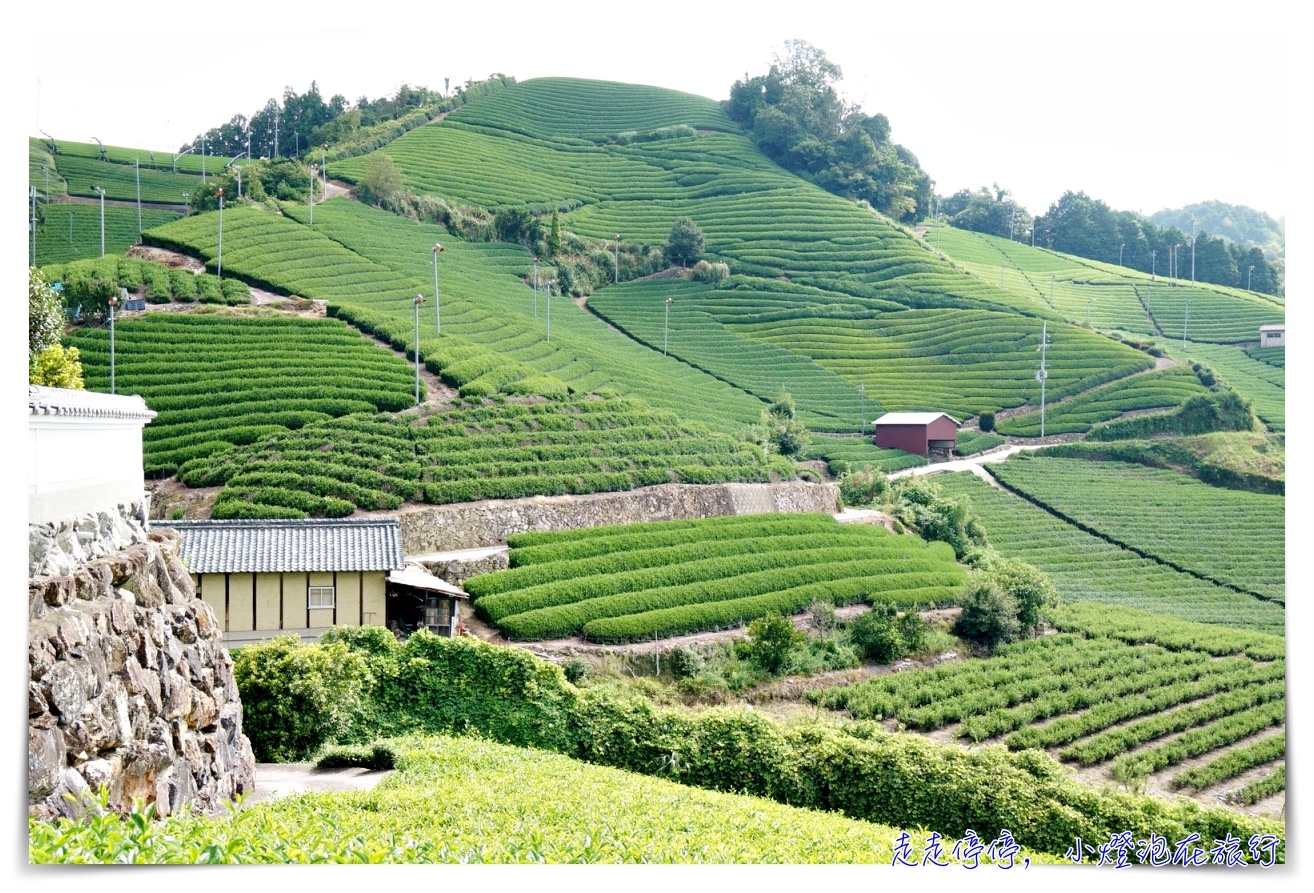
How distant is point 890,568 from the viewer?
21.5m

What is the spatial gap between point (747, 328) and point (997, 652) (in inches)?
943

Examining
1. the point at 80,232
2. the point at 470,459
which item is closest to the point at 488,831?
the point at 470,459

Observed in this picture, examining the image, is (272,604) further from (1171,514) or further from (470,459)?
(1171,514)

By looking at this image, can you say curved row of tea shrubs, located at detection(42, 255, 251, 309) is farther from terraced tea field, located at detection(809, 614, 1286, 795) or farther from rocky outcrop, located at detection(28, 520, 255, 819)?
terraced tea field, located at detection(809, 614, 1286, 795)

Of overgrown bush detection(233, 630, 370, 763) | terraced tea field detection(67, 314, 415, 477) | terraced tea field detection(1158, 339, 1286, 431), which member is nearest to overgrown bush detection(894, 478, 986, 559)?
terraced tea field detection(67, 314, 415, 477)

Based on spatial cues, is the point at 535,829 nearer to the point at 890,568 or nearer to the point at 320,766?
the point at 320,766

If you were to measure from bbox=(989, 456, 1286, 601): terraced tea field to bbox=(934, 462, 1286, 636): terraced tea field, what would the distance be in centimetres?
41

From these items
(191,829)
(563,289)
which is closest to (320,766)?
(191,829)

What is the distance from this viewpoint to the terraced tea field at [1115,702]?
15.5 m

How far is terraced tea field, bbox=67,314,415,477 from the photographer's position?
20203mm

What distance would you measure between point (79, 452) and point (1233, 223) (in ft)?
229

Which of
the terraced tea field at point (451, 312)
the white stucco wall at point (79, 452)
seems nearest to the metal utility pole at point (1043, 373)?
the terraced tea field at point (451, 312)

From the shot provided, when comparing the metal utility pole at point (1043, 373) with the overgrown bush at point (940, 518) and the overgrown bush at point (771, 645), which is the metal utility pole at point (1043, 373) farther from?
the overgrown bush at point (771, 645)

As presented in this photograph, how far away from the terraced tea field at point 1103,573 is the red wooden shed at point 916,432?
3.67m
